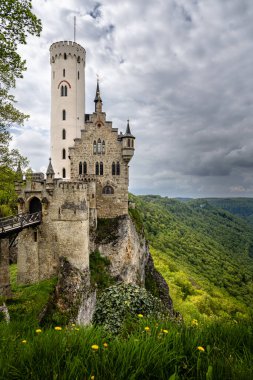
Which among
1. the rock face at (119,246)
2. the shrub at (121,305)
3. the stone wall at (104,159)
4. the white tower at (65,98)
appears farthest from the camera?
the white tower at (65,98)

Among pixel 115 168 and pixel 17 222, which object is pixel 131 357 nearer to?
pixel 17 222

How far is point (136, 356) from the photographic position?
140 inches

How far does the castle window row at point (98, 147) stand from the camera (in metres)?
31.5

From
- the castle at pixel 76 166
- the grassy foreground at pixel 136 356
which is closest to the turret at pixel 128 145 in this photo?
the castle at pixel 76 166

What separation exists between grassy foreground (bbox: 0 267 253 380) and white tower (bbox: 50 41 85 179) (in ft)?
101

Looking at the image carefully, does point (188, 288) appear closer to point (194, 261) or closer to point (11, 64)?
point (194, 261)

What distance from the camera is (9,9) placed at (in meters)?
10.9

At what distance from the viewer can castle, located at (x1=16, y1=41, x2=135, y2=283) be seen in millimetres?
23438

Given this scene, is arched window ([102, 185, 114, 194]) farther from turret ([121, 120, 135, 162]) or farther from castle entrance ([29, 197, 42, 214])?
castle entrance ([29, 197, 42, 214])

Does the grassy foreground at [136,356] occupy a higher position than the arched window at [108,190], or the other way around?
the arched window at [108,190]

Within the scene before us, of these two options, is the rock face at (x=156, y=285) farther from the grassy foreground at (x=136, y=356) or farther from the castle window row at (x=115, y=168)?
the grassy foreground at (x=136, y=356)

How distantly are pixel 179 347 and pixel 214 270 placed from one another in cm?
9373

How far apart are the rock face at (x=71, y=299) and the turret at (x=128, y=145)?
14.4 metres

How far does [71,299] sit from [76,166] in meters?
16.2
